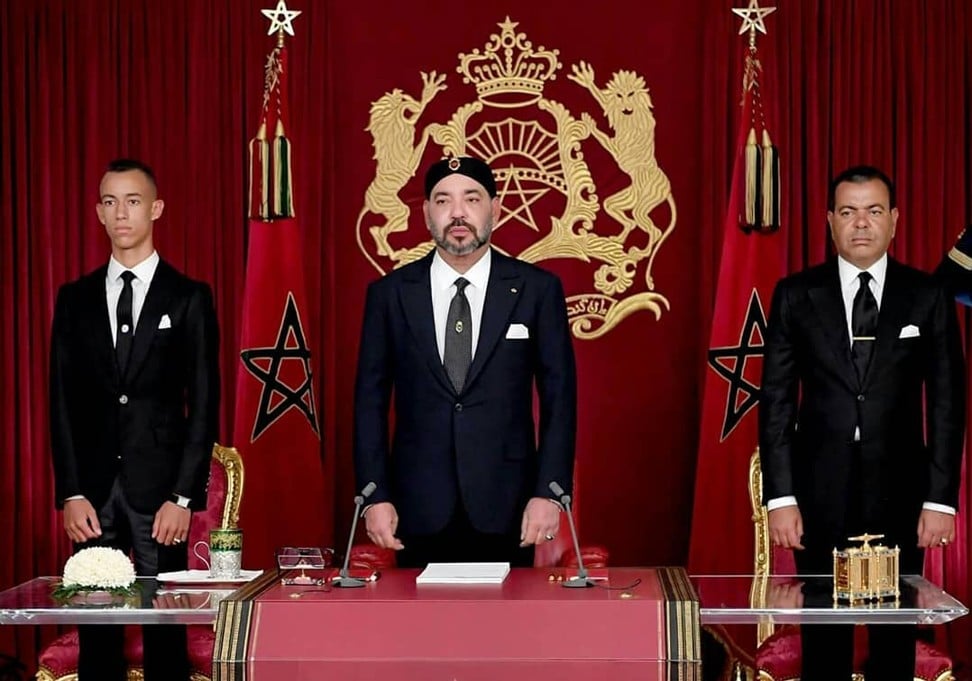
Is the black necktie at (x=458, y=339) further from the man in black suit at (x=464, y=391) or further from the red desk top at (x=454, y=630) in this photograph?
the red desk top at (x=454, y=630)

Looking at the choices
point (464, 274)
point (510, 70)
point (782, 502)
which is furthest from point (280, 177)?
point (782, 502)

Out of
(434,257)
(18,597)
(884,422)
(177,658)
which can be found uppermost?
(434,257)

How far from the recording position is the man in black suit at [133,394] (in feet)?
13.7

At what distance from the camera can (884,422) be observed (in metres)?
3.97

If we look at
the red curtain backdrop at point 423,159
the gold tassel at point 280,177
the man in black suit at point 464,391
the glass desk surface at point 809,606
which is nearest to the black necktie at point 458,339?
the man in black suit at point 464,391

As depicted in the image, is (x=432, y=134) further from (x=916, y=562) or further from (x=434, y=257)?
(x=916, y=562)

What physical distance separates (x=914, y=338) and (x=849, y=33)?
2006 mm

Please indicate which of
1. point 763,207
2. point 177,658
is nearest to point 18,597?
point 177,658

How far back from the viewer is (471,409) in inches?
155

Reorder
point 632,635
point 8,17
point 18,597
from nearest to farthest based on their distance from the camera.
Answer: point 632,635 < point 18,597 < point 8,17

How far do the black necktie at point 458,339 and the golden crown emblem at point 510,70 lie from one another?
2035 mm

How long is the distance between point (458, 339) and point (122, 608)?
1158mm

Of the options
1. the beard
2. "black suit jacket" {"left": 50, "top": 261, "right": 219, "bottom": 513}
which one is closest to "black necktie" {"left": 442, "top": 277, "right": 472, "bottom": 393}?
the beard

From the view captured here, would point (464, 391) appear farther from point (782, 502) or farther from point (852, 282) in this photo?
point (852, 282)
